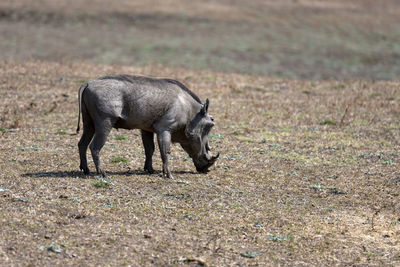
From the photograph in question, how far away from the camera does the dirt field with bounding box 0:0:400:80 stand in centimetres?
3098

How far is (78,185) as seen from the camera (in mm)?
10391

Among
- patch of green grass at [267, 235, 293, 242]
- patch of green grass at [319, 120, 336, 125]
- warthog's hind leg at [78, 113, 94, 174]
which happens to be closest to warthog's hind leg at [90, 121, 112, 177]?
warthog's hind leg at [78, 113, 94, 174]

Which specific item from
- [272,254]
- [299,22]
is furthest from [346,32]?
[272,254]

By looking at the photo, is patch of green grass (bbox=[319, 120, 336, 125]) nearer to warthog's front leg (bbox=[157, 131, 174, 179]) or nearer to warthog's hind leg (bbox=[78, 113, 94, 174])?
warthog's front leg (bbox=[157, 131, 174, 179])

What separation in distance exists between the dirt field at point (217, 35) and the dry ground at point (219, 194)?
1133 centimetres

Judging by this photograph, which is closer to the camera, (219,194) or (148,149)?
(219,194)

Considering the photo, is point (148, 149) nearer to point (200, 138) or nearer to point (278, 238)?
point (200, 138)

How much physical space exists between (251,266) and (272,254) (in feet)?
1.77

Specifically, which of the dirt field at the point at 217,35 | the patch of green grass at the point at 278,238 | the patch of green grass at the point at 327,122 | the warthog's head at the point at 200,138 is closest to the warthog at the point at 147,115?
the warthog's head at the point at 200,138

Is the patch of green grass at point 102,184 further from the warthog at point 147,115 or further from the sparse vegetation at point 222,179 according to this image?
the warthog at point 147,115

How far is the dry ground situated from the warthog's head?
10.1 inches

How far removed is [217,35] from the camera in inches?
1508

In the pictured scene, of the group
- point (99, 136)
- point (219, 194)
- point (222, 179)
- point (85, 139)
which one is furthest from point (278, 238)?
point (85, 139)

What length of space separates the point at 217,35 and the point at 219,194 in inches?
1124
